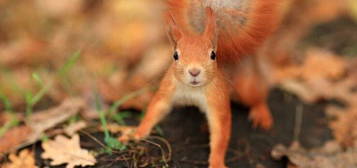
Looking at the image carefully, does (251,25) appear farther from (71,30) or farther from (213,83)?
(71,30)

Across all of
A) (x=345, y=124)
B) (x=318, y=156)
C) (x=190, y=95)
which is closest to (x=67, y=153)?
(x=190, y=95)

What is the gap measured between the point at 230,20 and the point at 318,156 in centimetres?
108

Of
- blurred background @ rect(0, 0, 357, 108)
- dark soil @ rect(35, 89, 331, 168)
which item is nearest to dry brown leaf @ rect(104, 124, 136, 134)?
dark soil @ rect(35, 89, 331, 168)

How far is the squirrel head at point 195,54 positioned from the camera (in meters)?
2.35

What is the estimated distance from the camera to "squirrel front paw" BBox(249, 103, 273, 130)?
11.1 feet

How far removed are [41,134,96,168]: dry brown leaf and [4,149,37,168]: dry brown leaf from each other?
7 centimetres

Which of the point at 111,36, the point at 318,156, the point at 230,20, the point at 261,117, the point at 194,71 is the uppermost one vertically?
the point at 111,36

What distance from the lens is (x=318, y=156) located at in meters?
3.12

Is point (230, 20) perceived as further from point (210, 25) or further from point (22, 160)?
point (22, 160)

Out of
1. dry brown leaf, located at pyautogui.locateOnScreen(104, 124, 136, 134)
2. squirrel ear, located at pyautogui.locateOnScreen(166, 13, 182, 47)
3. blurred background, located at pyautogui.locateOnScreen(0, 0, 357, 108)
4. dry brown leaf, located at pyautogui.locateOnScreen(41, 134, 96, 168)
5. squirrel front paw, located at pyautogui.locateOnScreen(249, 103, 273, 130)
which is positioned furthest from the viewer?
blurred background, located at pyautogui.locateOnScreen(0, 0, 357, 108)

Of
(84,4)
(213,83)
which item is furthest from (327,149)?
(84,4)

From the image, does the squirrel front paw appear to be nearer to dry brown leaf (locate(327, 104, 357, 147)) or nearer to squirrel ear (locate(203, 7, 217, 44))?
dry brown leaf (locate(327, 104, 357, 147))

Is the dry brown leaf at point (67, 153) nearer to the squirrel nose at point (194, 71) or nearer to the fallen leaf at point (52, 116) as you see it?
the fallen leaf at point (52, 116)

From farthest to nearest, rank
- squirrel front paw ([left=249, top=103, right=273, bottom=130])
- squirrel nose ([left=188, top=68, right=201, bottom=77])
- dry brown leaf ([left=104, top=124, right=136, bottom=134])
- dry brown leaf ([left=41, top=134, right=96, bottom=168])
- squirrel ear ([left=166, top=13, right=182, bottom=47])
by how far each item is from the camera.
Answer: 1. squirrel front paw ([left=249, top=103, right=273, bottom=130])
2. dry brown leaf ([left=104, top=124, right=136, bottom=134])
3. dry brown leaf ([left=41, top=134, right=96, bottom=168])
4. squirrel ear ([left=166, top=13, right=182, bottom=47])
5. squirrel nose ([left=188, top=68, right=201, bottom=77])
